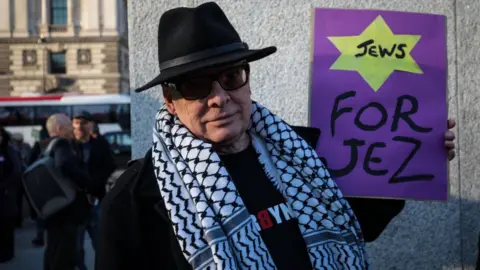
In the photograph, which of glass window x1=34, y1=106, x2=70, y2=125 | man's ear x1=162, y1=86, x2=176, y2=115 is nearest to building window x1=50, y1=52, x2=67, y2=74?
glass window x1=34, y1=106, x2=70, y2=125

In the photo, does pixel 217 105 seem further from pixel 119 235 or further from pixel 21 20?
pixel 21 20

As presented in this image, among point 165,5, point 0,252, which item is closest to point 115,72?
point 0,252

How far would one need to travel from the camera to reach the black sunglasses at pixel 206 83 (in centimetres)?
169

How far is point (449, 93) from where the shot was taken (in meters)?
3.20

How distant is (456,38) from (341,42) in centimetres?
128

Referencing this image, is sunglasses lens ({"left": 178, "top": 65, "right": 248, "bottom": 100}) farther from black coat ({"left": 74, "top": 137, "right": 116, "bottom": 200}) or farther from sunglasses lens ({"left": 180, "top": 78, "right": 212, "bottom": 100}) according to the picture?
black coat ({"left": 74, "top": 137, "right": 116, "bottom": 200})

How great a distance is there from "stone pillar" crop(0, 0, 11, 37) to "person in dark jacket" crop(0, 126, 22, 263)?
36.4 m

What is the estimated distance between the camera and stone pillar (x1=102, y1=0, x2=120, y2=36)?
40.2 m

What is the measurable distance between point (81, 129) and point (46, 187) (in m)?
1.53

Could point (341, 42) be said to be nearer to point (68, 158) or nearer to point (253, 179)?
point (253, 179)

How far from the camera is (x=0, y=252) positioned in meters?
7.16

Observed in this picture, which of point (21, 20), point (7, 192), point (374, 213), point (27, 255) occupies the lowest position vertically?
point (27, 255)

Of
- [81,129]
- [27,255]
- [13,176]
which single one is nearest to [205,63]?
[81,129]

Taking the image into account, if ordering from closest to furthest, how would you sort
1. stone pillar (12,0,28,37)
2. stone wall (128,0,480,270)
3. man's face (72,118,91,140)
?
stone wall (128,0,480,270) → man's face (72,118,91,140) → stone pillar (12,0,28,37)
